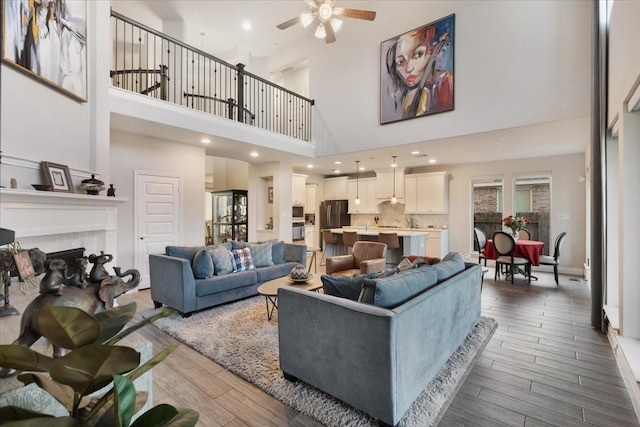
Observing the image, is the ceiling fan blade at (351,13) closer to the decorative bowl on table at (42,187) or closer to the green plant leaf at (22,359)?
the decorative bowl on table at (42,187)

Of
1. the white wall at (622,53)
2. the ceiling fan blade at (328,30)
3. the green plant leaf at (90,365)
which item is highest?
the ceiling fan blade at (328,30)

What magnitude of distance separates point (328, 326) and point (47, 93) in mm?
3263

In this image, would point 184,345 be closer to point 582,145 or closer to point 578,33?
point 578,33

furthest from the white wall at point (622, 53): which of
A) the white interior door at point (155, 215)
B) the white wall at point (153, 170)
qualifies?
the white interior door at point (155, 215)

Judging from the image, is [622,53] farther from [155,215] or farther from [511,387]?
[155,215]

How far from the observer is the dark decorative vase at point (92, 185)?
3210 millimetres

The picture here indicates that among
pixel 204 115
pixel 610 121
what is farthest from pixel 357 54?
pixel 610 121

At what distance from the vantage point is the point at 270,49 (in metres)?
7.71

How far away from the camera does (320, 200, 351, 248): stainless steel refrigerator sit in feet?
31.4

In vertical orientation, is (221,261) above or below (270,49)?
below

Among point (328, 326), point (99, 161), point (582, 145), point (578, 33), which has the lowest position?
point (328, 326)

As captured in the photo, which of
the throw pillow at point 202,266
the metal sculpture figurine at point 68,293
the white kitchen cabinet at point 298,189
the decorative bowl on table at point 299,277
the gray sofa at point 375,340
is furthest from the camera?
the white kitchen cabinet at point 298,189

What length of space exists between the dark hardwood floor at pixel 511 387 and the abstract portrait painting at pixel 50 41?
92.9 inches

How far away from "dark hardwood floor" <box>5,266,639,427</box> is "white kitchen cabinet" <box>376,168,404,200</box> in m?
5.15
